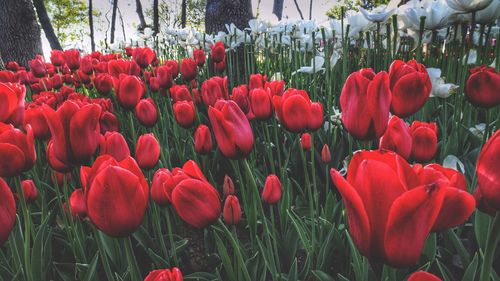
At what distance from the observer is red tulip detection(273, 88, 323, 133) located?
4.58 ft

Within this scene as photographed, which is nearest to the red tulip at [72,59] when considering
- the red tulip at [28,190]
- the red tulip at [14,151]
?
the red tulip at [28,190]

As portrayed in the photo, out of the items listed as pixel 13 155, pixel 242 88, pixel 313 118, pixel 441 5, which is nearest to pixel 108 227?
pixel 13 155

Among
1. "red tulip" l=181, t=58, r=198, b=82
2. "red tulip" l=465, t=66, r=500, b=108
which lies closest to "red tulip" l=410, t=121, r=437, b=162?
"red tulip" l=465, t=66, r=500, b=108

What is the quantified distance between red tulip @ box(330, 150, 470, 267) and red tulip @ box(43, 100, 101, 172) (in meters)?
0.85

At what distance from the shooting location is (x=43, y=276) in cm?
141

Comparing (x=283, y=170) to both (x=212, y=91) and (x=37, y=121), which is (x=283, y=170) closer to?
(x=212, y=91)

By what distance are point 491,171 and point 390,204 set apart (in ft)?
0.59

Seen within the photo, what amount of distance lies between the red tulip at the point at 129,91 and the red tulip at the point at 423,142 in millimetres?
1324

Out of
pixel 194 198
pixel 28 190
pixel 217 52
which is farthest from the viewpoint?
pixel 217 52

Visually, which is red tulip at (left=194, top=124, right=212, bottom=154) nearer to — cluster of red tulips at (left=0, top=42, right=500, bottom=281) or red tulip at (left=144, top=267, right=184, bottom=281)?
cluster of red tulips at (left=0, top=42, right=500, bottom=281)

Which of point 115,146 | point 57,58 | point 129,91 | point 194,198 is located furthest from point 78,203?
point 57,58

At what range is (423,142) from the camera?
1230 mm

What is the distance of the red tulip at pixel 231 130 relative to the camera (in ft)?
3.85

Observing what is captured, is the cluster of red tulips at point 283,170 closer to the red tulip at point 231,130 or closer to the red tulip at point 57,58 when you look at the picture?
the red tulip at point 231,130
